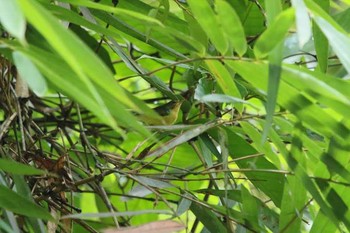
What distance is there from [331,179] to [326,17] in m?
0.12

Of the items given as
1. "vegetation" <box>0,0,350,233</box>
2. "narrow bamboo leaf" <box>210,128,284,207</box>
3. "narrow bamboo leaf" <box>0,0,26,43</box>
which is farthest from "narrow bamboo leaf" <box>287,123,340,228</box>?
"narrow bamboo leaf" <box>0,0,26,43</box>

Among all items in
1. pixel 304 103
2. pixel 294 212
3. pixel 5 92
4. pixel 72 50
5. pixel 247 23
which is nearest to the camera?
pixel 72 50

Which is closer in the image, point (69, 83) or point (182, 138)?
point (69, 83)

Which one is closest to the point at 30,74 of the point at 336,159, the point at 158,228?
the point at 158,228

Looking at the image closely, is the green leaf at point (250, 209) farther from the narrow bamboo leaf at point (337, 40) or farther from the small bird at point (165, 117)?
the narrow bamboo leaf at point (337, 40)

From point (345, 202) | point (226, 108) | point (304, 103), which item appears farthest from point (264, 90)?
point (226, 108)

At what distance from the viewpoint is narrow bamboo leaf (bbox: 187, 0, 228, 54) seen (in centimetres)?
47

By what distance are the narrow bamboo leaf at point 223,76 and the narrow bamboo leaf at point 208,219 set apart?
0.14 meters

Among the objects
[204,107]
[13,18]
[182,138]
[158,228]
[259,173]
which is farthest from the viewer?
[204,107]

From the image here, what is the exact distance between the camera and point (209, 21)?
0.48m

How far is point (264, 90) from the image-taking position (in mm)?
491

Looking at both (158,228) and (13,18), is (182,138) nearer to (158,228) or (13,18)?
(158,228)

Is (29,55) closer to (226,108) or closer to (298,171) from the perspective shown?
(298,171)

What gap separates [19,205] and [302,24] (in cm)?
23
